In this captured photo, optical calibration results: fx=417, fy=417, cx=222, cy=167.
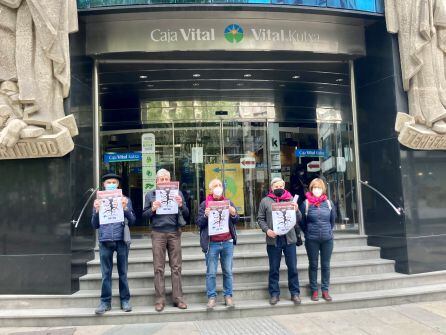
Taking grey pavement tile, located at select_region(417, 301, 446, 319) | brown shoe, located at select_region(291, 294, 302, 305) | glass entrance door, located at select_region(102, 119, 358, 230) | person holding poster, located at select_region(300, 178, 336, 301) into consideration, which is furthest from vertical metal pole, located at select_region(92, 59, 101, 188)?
grey pavement tile, located at select_region(417, 301, 446, 319)

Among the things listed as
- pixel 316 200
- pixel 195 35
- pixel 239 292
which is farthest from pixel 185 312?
pixel 195 35

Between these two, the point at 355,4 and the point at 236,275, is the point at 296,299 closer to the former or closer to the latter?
the point at 236,275

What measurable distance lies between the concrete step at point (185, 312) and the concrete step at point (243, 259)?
3.19 feet

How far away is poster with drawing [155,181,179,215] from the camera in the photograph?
19.4 ft

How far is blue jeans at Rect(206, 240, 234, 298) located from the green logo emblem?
3.77 m

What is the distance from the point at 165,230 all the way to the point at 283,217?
5.58ft

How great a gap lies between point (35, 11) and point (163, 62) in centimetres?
252

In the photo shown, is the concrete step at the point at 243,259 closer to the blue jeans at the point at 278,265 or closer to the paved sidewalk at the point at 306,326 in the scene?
the blue jeans at the point at 278,265

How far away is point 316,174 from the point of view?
38.2ft

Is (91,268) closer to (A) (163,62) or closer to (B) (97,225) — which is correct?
(B) (97,225)

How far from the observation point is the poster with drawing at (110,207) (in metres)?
5.75

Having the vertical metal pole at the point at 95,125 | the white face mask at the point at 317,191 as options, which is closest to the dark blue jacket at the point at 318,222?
the white face mask at the point at 317,191

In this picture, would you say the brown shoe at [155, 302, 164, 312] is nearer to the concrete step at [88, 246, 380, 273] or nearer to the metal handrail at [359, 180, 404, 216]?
the concrete step at [88, 246, 380, 273]

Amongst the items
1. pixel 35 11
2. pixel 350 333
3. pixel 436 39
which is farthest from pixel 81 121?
pixel 436 39
